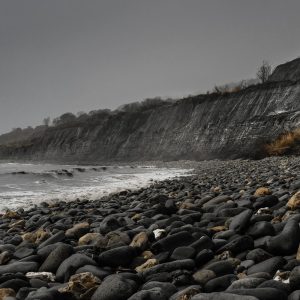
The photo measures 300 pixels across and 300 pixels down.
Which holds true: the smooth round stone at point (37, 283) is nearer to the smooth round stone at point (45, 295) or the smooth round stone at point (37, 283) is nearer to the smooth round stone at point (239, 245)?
the smooth round stone at point (45, 295)

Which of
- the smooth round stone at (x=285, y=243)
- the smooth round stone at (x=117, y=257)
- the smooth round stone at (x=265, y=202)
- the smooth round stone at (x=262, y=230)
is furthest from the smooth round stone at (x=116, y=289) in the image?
the smooth round stone at (x=265, y=202)

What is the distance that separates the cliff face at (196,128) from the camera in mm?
30016

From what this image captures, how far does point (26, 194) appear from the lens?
11.9 m

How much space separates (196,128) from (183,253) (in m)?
35.2

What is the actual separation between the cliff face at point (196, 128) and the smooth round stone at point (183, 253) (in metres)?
24.0

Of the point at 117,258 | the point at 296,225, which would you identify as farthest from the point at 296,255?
the point at 117,258

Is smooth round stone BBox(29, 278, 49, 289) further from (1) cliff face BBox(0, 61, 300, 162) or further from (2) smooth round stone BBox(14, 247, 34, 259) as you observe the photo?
(1) cliff face BBox(0, 61, 300, 162)

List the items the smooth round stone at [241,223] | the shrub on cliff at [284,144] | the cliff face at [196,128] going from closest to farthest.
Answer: the smooth round stone at [241,223]
the shrub on cliff at [284,144]
the cliff face at [196,128]

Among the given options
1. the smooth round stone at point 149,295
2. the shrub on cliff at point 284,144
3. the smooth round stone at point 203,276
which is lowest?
the smooth round stone at point 203,276

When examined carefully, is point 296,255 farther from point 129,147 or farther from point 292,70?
point 292,70

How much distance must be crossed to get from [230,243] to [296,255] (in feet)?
1.84

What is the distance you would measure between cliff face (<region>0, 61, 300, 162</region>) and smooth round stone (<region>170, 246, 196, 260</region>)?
24047mm

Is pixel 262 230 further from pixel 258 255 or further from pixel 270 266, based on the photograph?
pixel 270 266

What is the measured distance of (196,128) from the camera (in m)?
37.9
